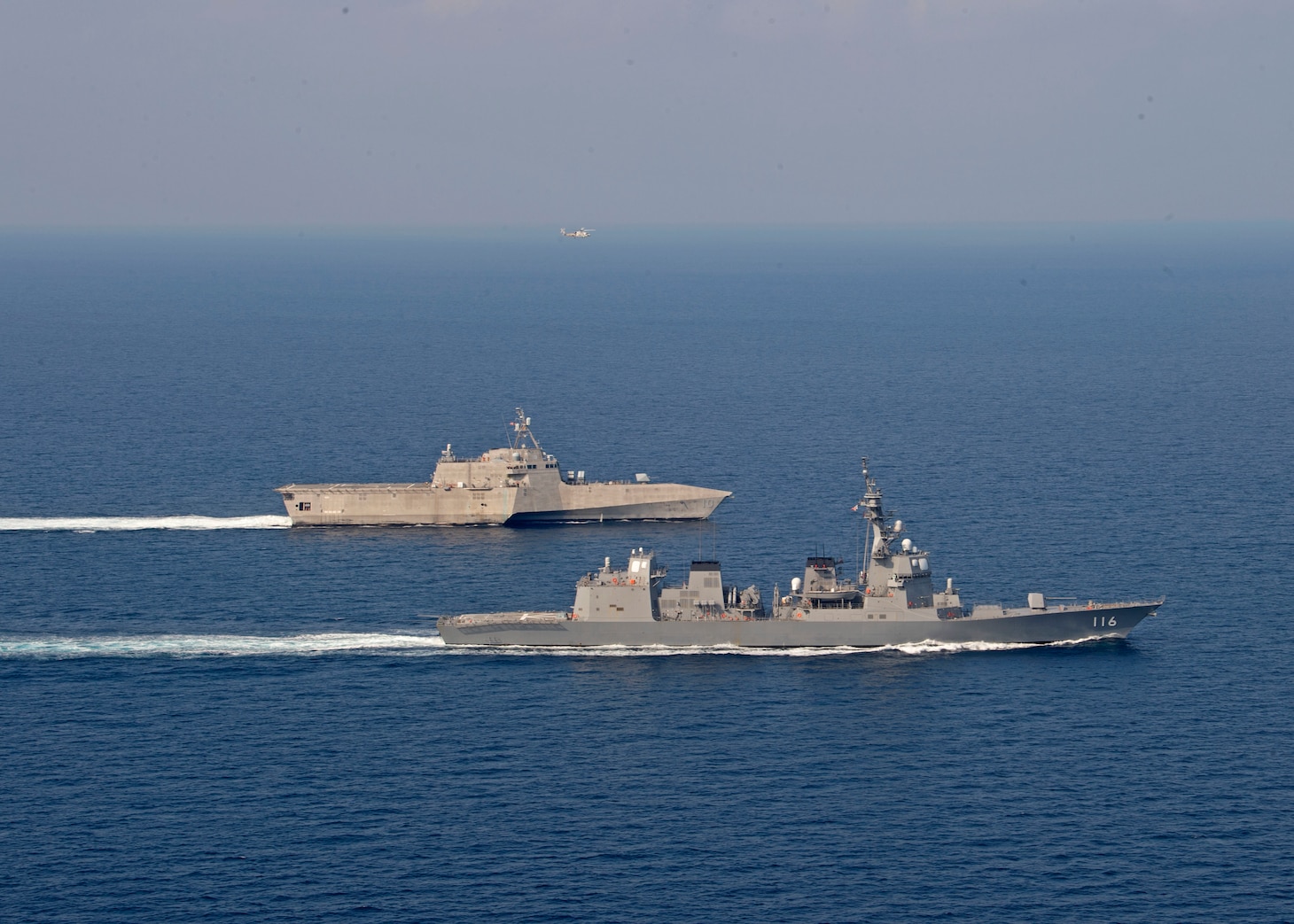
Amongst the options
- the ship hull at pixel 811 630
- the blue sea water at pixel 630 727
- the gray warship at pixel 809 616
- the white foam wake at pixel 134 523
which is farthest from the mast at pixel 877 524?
the white foam wake at pixel 134 523

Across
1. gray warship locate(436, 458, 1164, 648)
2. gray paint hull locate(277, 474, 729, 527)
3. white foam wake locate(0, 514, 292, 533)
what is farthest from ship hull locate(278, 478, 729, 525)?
gray warship locate(436, 458, 1164, 648)

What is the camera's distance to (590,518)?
145875 mm

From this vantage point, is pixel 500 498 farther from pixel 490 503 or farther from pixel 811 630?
pixel 811 630

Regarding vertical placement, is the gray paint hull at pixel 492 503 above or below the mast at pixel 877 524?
above

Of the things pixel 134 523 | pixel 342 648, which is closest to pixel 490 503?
pixel 134 523

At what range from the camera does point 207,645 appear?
104 m

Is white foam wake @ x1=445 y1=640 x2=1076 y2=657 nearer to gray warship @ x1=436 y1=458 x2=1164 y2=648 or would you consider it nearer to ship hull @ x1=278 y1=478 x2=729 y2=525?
gray warship @ x1=436 y1=458 x2=1164 y2=648

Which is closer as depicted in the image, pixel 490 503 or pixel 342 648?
pixel 342 648

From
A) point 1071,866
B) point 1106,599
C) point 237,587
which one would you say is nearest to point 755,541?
point 1106,599

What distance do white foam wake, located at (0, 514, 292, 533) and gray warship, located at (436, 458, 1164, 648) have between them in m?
37.9

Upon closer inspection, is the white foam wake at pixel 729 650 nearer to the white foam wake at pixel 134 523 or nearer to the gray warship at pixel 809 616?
the gray warship at pixel 809 616

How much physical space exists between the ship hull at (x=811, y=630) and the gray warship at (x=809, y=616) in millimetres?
56

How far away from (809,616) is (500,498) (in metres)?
46.8

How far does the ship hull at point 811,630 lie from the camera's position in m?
105
